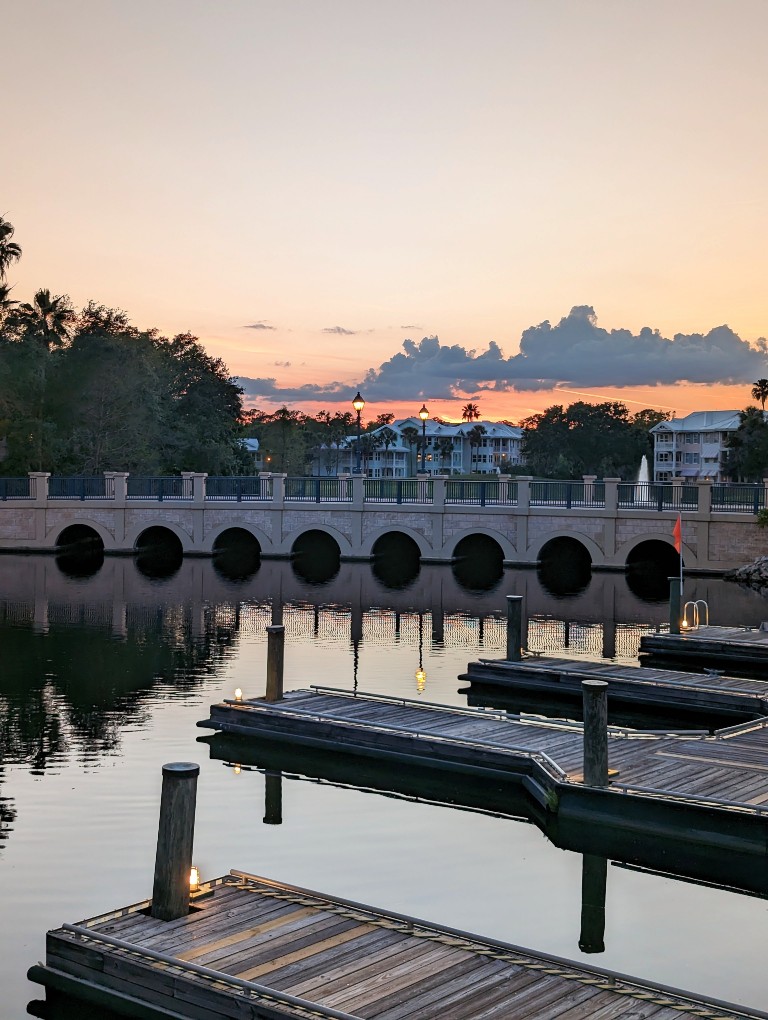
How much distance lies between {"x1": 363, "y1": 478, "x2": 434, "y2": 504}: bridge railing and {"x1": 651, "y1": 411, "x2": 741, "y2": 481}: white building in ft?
256

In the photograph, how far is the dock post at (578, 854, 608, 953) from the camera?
12.4 metres

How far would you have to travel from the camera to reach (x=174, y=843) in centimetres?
1076

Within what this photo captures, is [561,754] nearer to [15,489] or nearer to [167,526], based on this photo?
[167,526]

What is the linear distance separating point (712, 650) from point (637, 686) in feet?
17.8

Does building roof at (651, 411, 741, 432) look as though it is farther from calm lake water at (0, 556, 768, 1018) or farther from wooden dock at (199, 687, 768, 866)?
wooden dock at (199, 687, 768, 866)

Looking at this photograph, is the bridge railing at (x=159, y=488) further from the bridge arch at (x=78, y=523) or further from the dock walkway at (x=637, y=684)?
the dock walkway at (x=637, y=684)

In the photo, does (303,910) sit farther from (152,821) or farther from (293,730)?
(293,730)

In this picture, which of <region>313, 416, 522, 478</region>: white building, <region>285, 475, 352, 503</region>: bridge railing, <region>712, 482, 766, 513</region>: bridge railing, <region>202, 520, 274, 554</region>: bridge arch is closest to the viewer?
<region>712, 482, 766, 513</region>: bridge railing

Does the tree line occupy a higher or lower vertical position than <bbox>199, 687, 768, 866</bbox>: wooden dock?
higher

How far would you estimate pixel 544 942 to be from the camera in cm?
1230

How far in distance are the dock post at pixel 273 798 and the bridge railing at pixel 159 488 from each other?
38.0 metres

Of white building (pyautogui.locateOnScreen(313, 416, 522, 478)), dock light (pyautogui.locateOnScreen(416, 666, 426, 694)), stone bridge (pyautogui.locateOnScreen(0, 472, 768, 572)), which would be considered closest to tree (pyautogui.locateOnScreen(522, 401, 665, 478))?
white building (pyautogui.locateOnScreen(313, 416, 522, 478))

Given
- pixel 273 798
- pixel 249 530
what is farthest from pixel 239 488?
pixel 273 798

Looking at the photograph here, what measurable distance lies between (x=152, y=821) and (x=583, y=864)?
18.9ft
